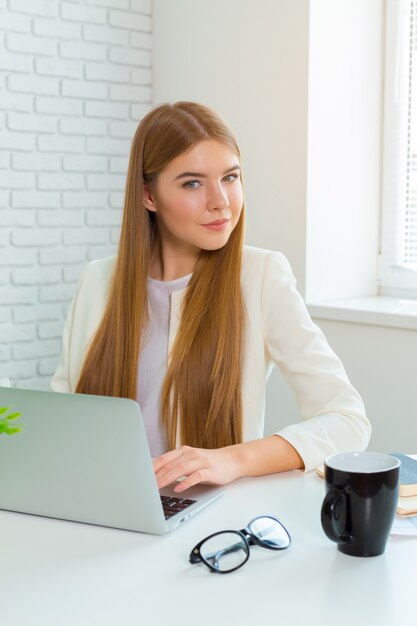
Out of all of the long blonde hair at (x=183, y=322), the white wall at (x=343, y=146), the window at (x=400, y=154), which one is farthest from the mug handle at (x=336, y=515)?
the window at (x=400, y=154)

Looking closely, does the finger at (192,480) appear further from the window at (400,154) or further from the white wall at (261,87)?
the window at (400,154)

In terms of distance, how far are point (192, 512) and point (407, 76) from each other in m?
2.44

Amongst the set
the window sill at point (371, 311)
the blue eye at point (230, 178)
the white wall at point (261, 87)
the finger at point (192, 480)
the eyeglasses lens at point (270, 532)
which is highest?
the white wall at point (261, 87)

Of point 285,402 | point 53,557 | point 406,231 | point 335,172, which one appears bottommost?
point 285,402

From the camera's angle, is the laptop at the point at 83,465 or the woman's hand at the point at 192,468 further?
the woman's hand at the point at 192,468

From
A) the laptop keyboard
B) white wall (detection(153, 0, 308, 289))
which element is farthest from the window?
the laptop keyboard

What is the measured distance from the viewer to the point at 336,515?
3.92ft

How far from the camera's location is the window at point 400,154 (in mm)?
3371

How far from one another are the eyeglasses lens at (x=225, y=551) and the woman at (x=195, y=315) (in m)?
0.57

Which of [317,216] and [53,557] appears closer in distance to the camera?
[53,557]

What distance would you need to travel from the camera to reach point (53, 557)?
3.98 ft

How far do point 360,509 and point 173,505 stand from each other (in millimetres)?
315

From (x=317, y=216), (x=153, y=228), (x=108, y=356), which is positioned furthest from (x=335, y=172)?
(x=108, y=356)

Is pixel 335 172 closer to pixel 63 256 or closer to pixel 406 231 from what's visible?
pixel 406 231
